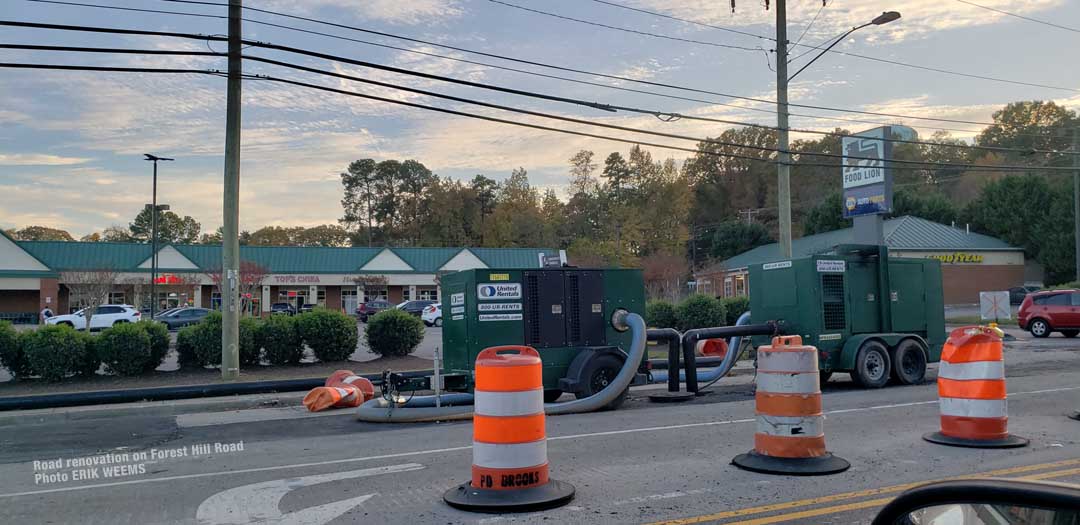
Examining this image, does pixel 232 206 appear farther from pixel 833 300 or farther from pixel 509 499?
pixel 509 499

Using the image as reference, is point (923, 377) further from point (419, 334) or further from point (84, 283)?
point (84, 283)

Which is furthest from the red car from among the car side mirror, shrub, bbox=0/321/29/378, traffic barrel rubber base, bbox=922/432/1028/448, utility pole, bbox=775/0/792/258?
shrub, bbox=0/321/29/378

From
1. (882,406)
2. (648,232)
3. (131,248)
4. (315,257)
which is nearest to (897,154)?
(648,232)

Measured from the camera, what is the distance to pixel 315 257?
65.1 meters

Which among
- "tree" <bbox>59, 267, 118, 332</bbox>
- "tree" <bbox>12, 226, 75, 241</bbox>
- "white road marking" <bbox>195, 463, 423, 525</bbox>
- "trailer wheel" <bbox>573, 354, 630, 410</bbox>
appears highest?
"tree" <bbox>12, 226, 75, 241</bbox>

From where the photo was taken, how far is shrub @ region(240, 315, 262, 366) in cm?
1802

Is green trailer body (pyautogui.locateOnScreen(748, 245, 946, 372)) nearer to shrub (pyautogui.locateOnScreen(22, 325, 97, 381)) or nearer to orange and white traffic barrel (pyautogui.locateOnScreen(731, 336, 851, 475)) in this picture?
orange and white traffic barrel (pyautogui.locateOnScreen(731, 336, 851, 475))

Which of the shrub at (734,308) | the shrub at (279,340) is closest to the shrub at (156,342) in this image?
the shrub at (279,340)

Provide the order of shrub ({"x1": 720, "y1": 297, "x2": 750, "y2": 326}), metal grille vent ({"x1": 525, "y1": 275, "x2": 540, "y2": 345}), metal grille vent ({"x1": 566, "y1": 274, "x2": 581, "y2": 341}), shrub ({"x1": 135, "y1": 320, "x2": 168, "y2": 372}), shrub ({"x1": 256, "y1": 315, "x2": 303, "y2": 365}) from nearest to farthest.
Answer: metal grille vent ({"x1": 525, "y1": 275, "x2": 540, "y2": 345}), metal grille vent ({"x1": 566, "y1": 274, "x2": 581, "y2": 341}), shrub ({"x1": 135, "y1": 320, "x2": 168, "y2": 372}), shrub ({"x1": 256, "y1": 315, "x2": 303, "y2": 365}), shrub ({"x1": 720, "y1": 297, "x2": 750, "y2": 326})

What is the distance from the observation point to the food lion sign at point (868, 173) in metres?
24.9

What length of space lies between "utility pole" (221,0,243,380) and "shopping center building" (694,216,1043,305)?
41.3 m

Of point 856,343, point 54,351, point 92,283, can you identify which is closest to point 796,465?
point 856,343

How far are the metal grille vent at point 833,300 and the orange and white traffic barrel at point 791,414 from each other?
743 centimetres

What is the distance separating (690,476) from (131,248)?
199 feet
